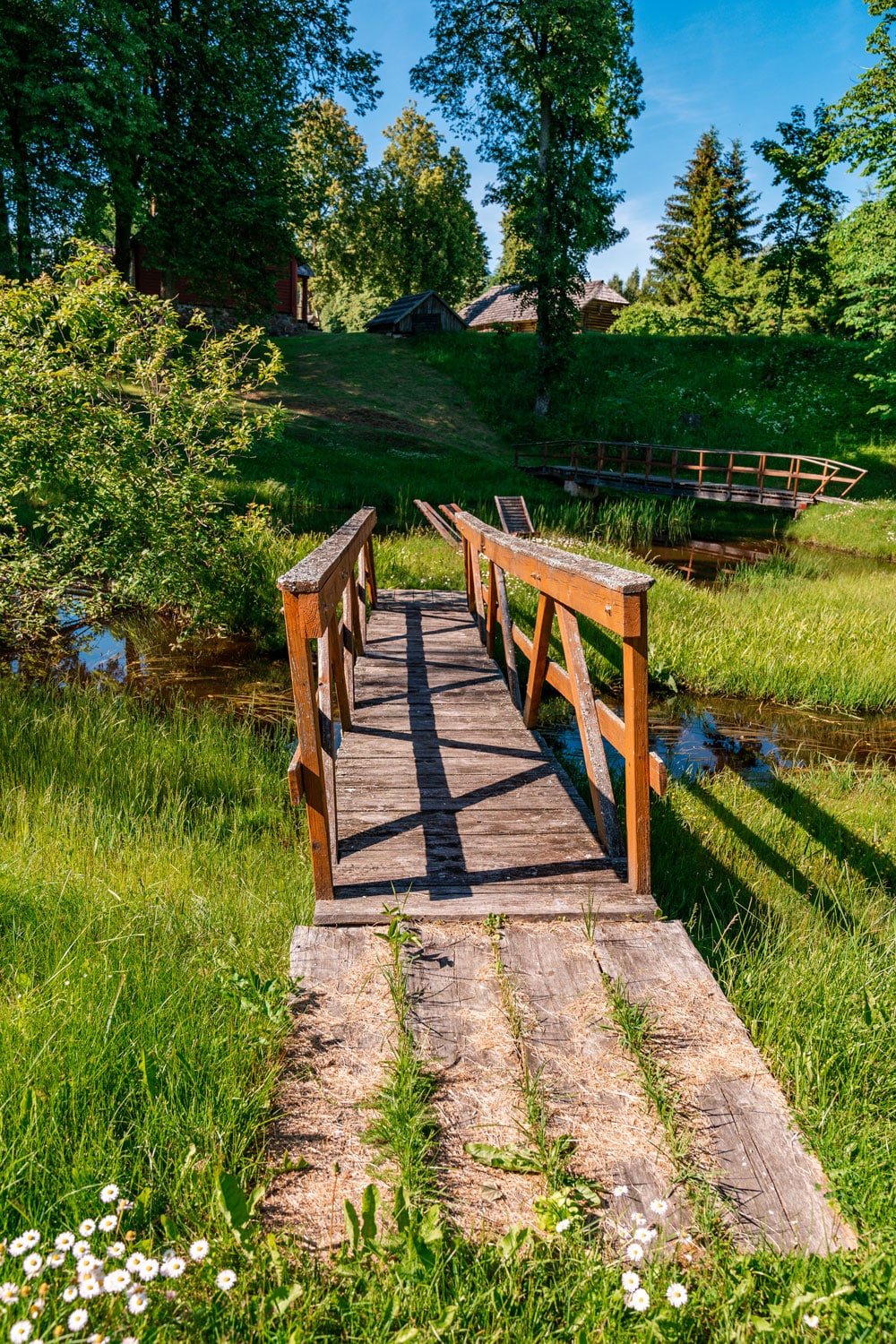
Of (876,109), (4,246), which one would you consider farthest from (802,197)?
(4,246)

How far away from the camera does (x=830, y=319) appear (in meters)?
33.2

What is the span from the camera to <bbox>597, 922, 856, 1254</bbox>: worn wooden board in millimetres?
1666

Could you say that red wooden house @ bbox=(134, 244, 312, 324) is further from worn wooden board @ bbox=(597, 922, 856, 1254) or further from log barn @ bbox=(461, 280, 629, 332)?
worn wooden board @ bbox=(597, 922, 856, 1254)

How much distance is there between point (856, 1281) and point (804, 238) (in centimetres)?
3106

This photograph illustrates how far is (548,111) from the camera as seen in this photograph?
924 inches

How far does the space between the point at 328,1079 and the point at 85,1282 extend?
2.65ft

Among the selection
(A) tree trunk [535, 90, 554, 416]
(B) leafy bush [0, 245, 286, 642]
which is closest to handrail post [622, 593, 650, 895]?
(B) leafy bush [0, 245, 286, 642]

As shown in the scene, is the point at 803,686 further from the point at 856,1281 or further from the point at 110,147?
the point at 110,147

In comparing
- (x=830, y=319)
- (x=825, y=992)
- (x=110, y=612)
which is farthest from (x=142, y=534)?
(x=830, y=319)

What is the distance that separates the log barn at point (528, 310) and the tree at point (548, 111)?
16.9 metres

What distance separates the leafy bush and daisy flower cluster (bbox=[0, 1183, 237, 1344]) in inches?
266

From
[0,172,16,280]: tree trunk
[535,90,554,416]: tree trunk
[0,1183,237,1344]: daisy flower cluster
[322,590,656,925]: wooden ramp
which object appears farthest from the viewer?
[535,90,554,416]: tree trunk

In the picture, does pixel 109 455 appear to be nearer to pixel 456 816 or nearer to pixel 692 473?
pixel 456 816

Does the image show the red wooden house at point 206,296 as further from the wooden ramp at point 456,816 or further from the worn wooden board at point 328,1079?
the worn wooden board at point 328,1079
